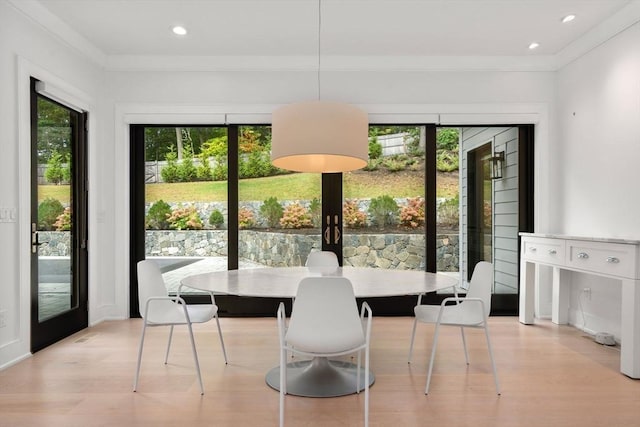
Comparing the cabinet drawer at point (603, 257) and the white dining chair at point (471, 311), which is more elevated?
the cabinet drawer at point (603, 257)

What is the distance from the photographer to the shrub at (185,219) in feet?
15.0

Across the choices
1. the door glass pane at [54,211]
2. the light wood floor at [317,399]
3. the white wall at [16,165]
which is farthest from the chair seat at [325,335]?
the door glass pane at [54,211]

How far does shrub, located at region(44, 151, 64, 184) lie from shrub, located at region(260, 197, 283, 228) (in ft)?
6.32

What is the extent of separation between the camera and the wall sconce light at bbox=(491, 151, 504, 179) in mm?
4668

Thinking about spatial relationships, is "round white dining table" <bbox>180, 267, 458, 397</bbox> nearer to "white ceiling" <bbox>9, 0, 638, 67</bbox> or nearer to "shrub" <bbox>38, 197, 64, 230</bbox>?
"shrub" <bbox>38, 197, 64, 230</bbox>

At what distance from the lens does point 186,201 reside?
180 inches

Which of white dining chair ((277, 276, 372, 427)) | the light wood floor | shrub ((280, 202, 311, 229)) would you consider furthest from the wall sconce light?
white dining chair ((277, 276, 372, 427))

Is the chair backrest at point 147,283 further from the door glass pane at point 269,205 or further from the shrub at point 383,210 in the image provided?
the shrub at point 383,210

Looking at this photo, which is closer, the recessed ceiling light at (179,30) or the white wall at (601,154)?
the white wall at (601,154)

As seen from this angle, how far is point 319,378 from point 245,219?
7.56ft

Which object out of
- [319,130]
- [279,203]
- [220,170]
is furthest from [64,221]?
[319,130]

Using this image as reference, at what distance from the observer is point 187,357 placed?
10.4 feet

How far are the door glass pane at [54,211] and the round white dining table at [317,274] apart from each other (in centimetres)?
172

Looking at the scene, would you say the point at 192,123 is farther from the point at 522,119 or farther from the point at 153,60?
the point at 522,119
